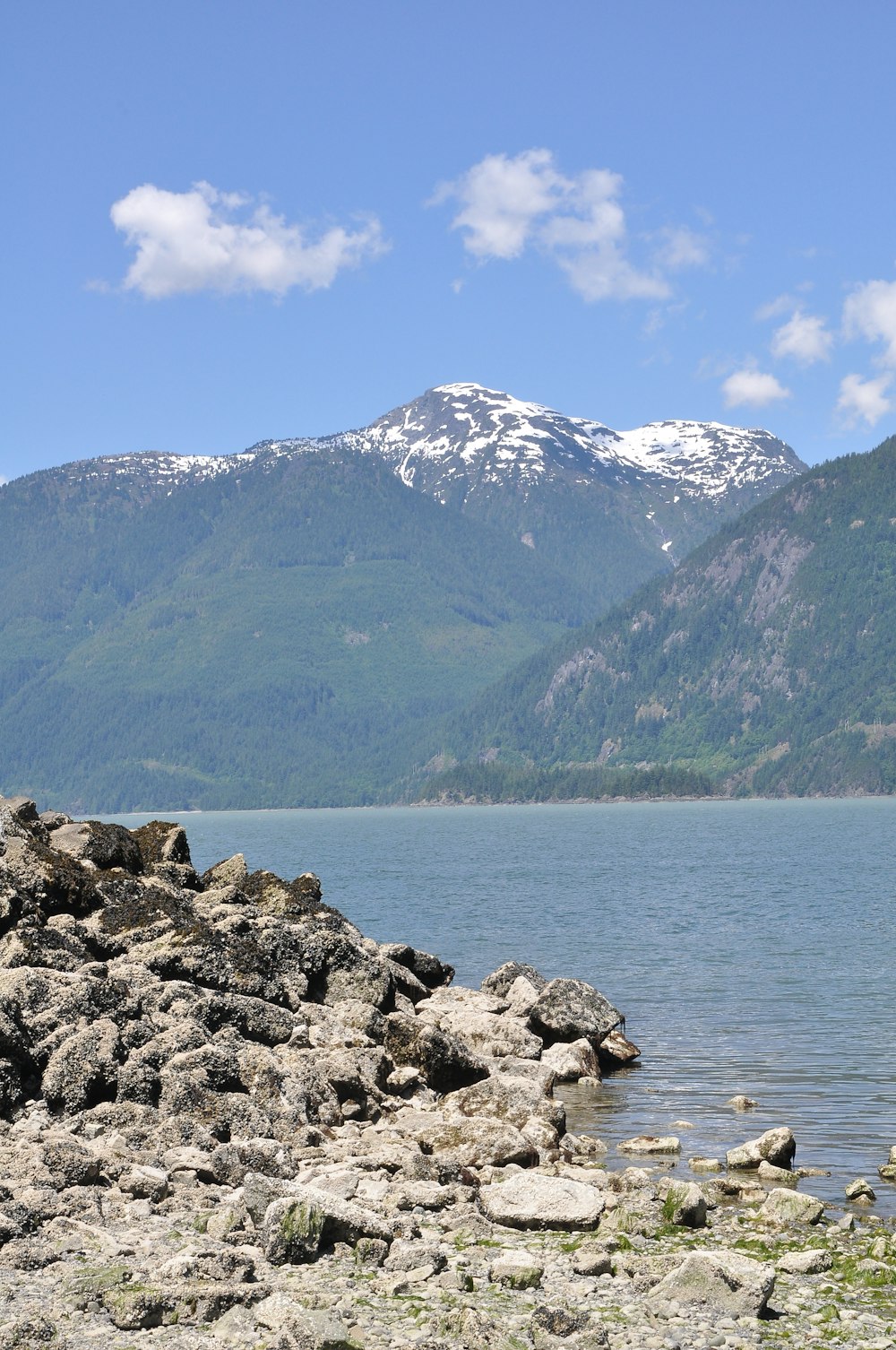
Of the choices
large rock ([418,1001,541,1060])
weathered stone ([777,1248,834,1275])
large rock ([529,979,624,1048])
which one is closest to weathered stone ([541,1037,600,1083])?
large rock ([418,1001,541,1060])

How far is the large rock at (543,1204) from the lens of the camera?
70.7 ft

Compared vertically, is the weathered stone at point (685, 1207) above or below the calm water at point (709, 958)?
above

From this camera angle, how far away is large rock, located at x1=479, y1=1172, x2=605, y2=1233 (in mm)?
21547

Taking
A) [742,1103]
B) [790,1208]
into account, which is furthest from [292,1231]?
[742,1103]

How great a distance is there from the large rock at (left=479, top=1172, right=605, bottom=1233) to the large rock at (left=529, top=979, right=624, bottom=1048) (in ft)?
53.7

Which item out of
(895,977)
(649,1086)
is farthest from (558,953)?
(649,1086)

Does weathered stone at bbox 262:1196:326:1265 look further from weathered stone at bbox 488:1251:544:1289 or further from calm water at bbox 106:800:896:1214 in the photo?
calm water at bbox 106:800:896:1214

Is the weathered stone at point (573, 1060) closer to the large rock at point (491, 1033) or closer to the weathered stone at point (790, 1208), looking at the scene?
the large rock at point (491, 1033)

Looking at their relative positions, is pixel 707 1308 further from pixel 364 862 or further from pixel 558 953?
pixel 364 862

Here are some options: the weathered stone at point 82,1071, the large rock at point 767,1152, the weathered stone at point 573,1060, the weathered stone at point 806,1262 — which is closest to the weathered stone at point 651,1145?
the large rock at point 767,1152

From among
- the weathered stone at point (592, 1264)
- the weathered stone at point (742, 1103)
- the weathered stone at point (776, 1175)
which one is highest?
the weathered stone at point (592, 1264)

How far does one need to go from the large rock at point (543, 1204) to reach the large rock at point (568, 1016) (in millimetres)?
16363

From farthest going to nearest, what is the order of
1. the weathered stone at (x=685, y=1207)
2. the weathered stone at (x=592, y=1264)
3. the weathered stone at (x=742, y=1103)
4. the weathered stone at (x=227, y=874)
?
1. the weathered stone at (x=227, y=874)
2. the weathered stone at (x=742, y=1103)
3. the weathered stone at (x=685, y=1207)
4. the weathered stone at (x=592, y=1264)

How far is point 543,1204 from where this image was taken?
71.3 ft
